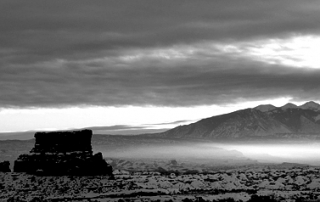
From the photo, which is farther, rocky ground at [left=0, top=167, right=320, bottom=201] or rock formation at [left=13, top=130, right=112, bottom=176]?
rock formation at [left=13, top=130, right=112, bottom=176]

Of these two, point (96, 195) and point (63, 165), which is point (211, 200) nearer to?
point (96, 195)

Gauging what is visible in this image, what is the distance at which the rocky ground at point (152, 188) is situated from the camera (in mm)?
53969

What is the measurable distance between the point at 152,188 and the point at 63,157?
12817 millimetres

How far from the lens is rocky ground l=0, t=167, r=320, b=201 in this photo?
54.0m

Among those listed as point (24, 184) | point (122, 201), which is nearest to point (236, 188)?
point (122, 201)

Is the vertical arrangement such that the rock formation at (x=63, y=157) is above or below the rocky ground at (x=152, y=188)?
above

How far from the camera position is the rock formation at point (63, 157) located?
6450 cm

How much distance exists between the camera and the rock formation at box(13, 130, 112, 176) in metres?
64.5

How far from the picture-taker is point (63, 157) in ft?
214

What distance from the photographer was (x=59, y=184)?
6150 cm

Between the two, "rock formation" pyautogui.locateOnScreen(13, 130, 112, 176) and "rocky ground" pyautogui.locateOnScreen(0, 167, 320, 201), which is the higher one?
"rock formation" pyautogui.locateOnScreen(13, 130, 112, 176)

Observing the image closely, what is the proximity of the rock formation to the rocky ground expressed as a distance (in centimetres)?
145

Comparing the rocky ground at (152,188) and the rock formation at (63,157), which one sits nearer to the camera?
the rocky ground at (152,188)

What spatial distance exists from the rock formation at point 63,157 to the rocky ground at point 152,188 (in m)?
1.45
